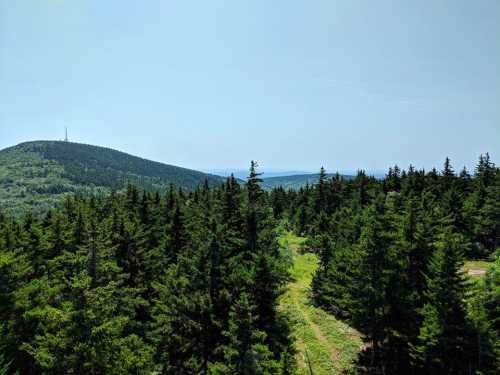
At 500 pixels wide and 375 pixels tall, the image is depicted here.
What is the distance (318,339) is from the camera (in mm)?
36500

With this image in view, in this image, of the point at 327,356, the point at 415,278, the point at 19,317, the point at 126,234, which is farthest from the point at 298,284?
the point at 19,317

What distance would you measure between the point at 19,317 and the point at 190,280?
11590 millimetres

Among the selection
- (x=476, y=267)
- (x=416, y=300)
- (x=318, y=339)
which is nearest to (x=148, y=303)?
(x=318, y=339)

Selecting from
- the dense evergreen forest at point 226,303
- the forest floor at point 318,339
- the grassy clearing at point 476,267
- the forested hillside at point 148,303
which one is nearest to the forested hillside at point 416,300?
the dense evergreen forest at point 226,303

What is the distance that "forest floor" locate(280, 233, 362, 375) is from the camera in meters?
32.1

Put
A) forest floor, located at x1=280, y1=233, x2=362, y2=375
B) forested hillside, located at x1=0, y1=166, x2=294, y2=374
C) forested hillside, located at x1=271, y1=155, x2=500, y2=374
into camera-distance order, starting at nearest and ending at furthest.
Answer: forested hillside, located at x1=0, y1=166, x2=294, y2=374, forested hillside, located at x1=271, y1=155, x2=500, y2=374, forest floor, located at x1=280, y1=233, x2=362, y2=375

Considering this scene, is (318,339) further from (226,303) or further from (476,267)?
(476,267)

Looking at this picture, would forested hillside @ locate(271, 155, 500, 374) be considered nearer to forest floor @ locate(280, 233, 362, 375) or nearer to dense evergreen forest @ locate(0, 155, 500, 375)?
dense evergreen forest @ locate(0, 155, 500, 375)

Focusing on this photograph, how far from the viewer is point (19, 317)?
2378 centimetres

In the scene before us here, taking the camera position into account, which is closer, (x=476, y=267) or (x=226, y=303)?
(x=226, y=303)

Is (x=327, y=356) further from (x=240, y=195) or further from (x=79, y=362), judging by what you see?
(x=79, y=362)

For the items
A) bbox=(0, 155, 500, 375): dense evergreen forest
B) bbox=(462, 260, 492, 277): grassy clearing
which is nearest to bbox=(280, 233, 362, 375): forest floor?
bbox=(0, 155, 500, 375): dense evergreen forest

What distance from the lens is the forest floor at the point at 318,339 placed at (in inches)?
1265

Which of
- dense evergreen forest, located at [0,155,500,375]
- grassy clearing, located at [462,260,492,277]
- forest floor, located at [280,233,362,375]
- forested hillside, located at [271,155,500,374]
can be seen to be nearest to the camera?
dense evergreen forest, located at [0,155,500,375]
